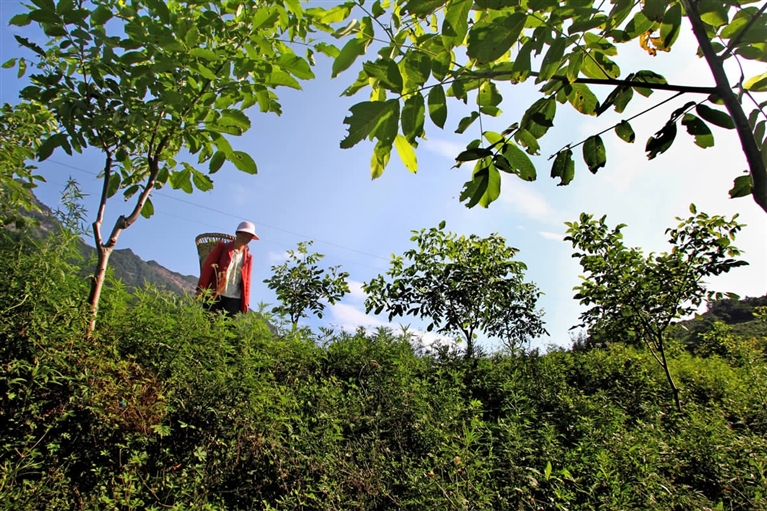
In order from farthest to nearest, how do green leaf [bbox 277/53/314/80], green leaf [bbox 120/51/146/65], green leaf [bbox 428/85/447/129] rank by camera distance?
green leaf [bbox 120/51/146/65]
green leaf [bbox 277/53/314/80]
green leaf [bbox 428/85/447/129]

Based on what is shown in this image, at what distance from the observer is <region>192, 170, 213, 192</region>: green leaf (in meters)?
2.37

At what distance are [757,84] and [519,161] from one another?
0.65 metres

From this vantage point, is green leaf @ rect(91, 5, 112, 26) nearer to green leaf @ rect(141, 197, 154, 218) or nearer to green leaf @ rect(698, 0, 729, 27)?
green leaf @ rect(141, 197, 154, 218)

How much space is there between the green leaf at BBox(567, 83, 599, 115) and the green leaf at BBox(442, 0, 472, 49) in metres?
0.51

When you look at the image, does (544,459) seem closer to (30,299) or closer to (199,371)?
(199,371)

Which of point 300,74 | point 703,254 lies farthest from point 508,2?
point 703,254

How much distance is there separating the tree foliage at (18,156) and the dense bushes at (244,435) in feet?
2.36

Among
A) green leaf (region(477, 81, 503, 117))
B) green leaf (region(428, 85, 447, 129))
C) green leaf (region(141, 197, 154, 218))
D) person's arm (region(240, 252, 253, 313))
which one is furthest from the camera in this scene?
person's arm (region(240, 252, 253, 313))

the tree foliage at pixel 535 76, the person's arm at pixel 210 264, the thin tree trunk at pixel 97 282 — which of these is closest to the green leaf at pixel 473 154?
the tree foliage at pixel 535 76

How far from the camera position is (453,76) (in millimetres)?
972

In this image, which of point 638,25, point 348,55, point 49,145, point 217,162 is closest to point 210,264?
point 49,145

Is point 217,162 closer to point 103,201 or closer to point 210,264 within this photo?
point 103,201

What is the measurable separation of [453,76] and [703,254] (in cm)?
586

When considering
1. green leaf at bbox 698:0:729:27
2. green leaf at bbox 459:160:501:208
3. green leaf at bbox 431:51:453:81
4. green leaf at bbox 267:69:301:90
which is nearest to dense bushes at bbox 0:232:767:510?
green leaf at bbox 267:69:301:90
